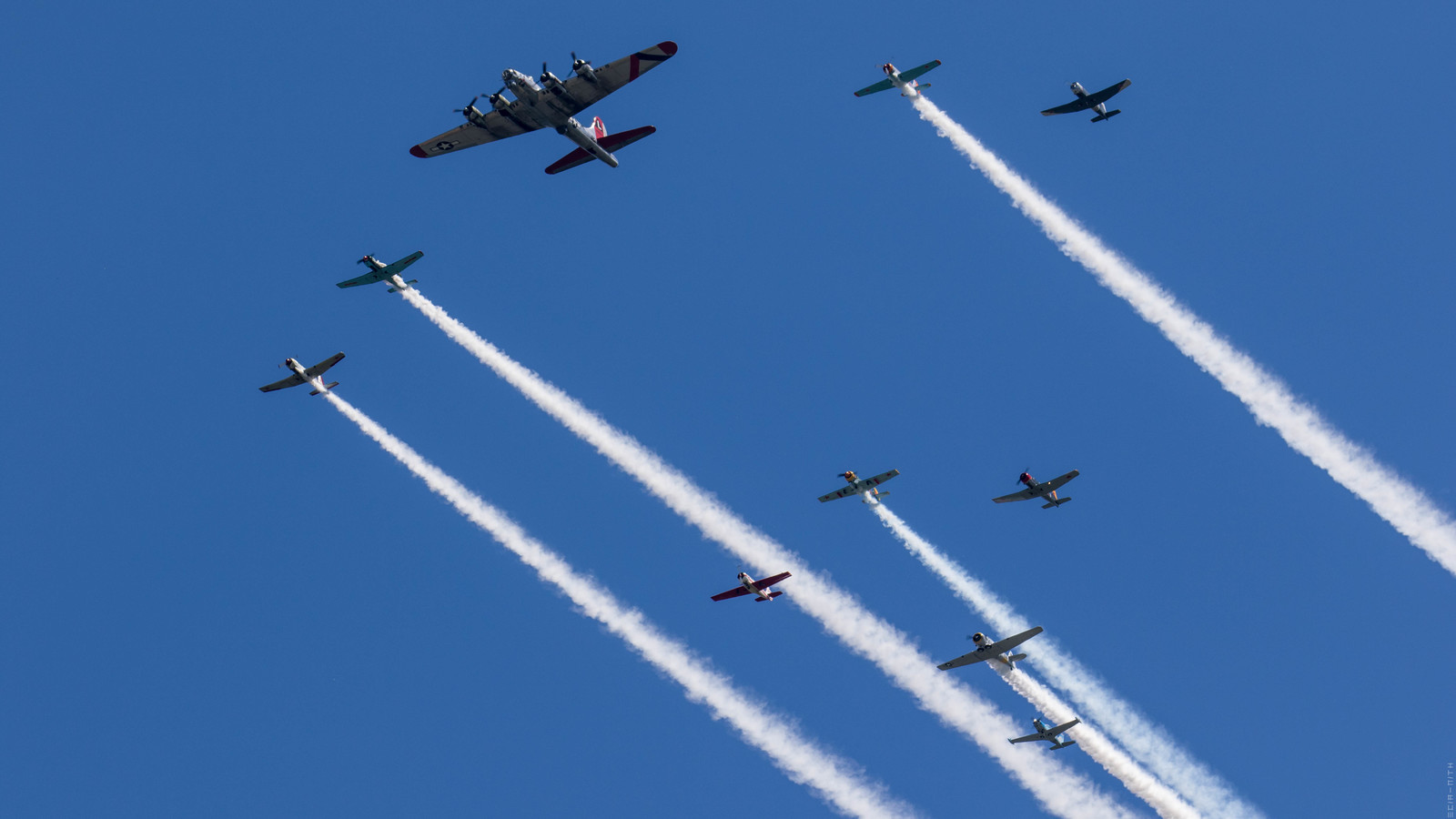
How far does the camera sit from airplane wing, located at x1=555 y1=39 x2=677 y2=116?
2596 inches

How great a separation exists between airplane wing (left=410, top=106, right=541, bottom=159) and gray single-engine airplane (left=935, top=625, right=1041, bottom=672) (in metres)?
39.0

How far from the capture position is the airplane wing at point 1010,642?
240ft

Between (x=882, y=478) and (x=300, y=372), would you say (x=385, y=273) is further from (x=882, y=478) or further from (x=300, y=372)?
(x=882, y=478)

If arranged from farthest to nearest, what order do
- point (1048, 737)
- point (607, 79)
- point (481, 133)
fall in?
point (1048, 737), point (481, 133), point (607, 79)

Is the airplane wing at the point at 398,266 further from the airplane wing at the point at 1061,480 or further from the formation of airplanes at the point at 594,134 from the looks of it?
the airplane wing at the point at 1061,480

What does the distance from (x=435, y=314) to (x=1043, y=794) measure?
48.6 m

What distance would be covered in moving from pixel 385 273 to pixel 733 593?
30.4 metres

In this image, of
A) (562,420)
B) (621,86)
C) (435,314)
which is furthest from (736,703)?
(621,86)

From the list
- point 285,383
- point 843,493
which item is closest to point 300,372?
point 285,383

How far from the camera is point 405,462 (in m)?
82.6

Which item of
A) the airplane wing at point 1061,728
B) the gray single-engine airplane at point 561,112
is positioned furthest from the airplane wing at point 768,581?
the gray single-engine airplane at point 561,112

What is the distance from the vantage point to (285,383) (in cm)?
8325

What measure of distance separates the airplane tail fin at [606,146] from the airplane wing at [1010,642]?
3518 centimetres

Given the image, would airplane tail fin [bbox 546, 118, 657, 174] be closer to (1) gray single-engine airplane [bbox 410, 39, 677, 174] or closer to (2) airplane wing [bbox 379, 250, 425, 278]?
(1) gray single-engine airplane [bbox 410, 39, 677, 174]
